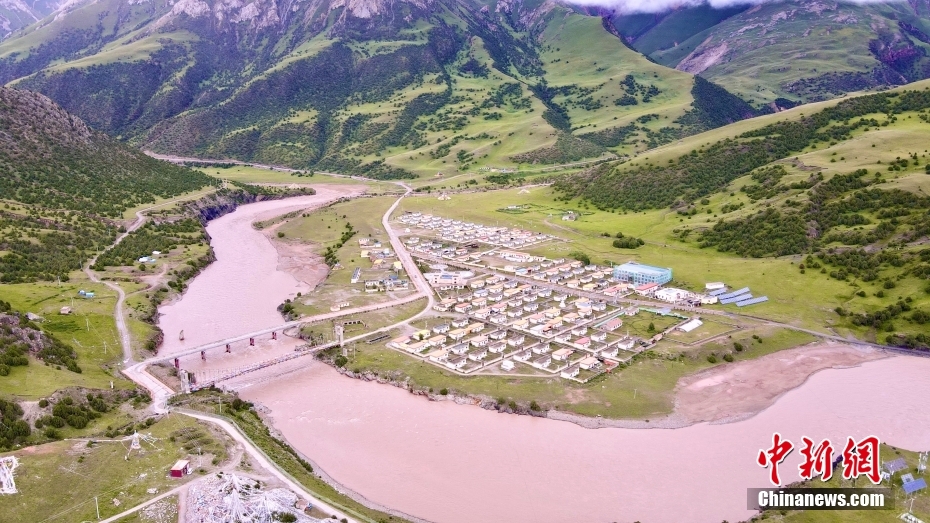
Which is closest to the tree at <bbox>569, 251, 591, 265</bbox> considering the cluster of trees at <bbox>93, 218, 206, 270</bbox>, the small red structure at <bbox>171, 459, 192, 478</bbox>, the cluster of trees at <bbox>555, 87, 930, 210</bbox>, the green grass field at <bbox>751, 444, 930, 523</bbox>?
the cluster of trees at <bbox>555, 87, 930, 210</bbox>

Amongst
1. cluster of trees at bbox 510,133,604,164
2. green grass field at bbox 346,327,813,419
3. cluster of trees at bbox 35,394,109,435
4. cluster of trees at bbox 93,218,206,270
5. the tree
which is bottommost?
green grass field at bbox 346,327,813,419

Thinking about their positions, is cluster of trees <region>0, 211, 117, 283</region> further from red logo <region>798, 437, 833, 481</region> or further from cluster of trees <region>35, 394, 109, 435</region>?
red logo <region>798, 437, 833, 481</region>

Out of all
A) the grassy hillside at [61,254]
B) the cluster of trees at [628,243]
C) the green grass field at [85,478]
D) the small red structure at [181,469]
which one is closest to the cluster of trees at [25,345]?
the grassy hillside at [61,254]

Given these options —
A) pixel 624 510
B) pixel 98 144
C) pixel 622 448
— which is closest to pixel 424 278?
pixel 622 448

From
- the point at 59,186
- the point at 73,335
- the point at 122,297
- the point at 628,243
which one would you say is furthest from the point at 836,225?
the point at 59,186

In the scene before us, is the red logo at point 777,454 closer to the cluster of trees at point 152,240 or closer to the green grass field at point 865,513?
the green grass field at point 865,513

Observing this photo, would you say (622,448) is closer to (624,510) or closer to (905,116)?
(624,510)

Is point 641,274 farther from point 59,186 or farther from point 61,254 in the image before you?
point 59,186
